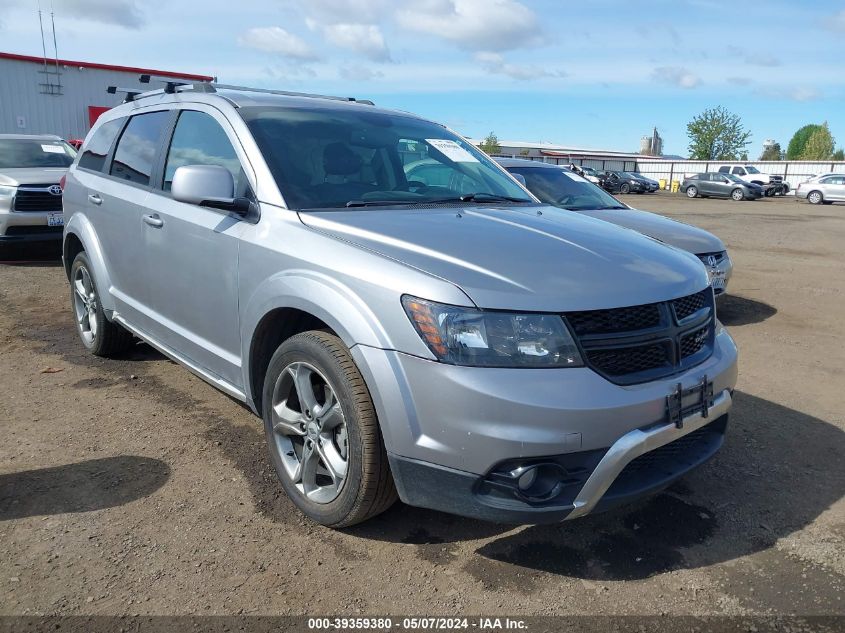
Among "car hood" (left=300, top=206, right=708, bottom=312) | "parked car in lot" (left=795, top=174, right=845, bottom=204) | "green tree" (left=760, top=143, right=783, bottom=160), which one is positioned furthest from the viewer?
"green tree" (left=760, top=143, right=783, bottom=160)

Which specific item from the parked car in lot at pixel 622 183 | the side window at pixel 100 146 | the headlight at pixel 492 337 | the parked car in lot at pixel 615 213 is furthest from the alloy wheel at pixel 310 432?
the parked car in lot at pixel 622 183

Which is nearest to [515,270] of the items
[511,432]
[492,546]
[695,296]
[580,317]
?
[580,317]

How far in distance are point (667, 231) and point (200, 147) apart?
4847mm

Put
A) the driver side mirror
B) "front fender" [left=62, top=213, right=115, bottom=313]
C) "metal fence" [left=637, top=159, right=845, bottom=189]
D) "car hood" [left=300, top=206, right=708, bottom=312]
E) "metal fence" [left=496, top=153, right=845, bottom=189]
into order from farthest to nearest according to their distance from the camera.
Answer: "metal fence" [left=496, top=153, right=845, bottom=189] < "metal fence" [left=637, top=159, right=845, bottom=189] < "front fender" [left=62, top=213, right=115, bottom=313] < the driver side mirror < "car hood" [left=300, top=206, right=708, bottom=312]

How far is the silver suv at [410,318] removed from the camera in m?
2.45

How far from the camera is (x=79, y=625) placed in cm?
241

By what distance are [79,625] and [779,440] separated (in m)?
3.75

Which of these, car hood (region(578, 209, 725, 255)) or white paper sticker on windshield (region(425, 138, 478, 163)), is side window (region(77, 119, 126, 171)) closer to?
white paper sticker on windshield (region(425, 138, 478, 163))

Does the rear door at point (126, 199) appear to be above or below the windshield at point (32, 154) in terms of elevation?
below

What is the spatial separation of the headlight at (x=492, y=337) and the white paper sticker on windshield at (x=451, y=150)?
1.87 metres

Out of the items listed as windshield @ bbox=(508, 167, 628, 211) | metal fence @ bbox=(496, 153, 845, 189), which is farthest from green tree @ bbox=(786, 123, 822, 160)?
windshield @ bbox=(508, 167, 628, 211)

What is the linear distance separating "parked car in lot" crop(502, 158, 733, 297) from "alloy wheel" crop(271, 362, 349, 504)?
384cm

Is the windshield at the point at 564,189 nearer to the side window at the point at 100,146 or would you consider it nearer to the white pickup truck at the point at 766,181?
the side window at the point at 100,146

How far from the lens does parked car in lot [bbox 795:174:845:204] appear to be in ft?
105
